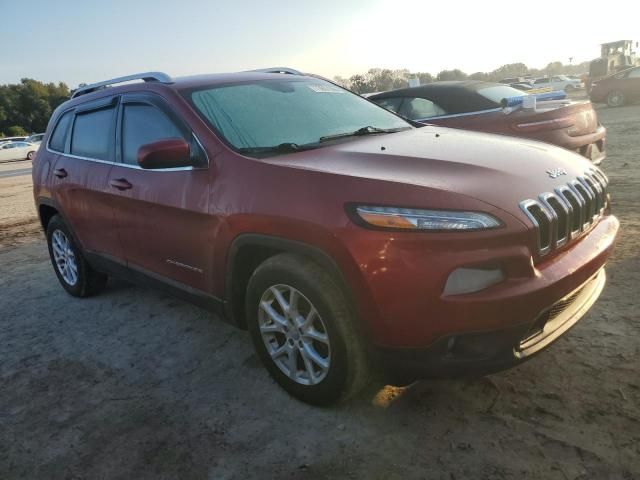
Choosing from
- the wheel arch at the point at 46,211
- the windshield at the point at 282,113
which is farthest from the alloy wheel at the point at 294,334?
the wheel arch at the point at 46,211

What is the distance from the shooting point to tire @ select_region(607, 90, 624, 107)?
800 inches

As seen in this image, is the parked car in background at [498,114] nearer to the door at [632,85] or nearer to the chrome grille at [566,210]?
the chrome grille at [566,210]

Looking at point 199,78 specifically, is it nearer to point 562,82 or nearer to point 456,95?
point 456,95

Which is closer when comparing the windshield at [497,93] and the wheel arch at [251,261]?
the wheel arch at [251,261]

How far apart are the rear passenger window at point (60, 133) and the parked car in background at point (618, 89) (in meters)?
21.2

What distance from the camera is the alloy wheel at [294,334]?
2611 millimetres

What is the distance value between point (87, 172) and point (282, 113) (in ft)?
5.74

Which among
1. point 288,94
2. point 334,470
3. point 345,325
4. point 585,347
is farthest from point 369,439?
point 288,94

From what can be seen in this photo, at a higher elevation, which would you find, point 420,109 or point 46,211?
point 420,109

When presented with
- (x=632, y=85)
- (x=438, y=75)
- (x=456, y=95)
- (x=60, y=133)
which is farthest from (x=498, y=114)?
(x=438, y=75)

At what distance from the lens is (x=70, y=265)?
4.88 meters

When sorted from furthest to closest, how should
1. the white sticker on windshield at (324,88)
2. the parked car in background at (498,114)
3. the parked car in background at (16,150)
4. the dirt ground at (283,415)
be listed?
the parked car in background at (16,150), the parked car in background at (498,114), the white sticker on windshield at (324,88), the dirt ground at (283,415)

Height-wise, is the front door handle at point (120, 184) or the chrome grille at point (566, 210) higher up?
the front door handle at point (120, 184)

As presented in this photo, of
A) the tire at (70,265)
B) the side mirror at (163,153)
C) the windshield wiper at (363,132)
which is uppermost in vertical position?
the side mirror at (163,153)
